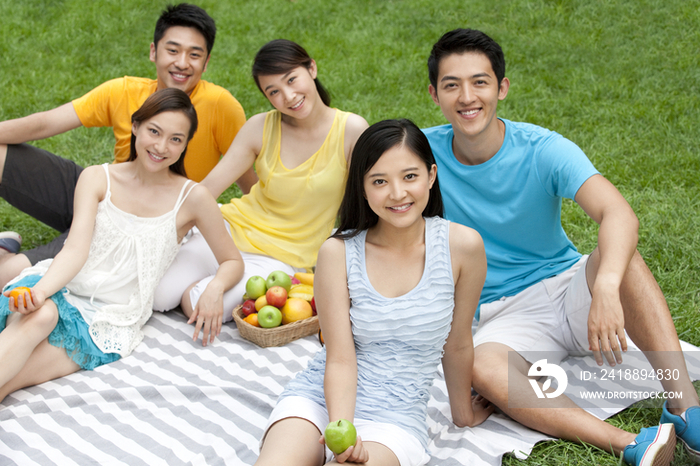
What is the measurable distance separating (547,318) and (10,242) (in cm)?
361

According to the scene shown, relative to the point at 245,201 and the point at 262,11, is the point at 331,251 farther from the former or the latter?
the point at 262,11

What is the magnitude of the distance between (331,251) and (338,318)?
287mm

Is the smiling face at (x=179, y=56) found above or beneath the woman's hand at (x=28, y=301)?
above

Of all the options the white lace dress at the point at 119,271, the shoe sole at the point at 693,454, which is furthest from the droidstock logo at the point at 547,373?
the white lace dress at the point at 119,271

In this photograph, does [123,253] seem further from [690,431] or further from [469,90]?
[690,431]

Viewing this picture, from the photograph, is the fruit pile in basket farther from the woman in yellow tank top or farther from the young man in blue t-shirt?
the young man in blue t-shirt

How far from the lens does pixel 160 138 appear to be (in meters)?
3.56

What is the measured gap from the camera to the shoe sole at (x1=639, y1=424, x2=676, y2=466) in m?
2.49

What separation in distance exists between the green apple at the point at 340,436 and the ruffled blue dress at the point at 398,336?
40cm

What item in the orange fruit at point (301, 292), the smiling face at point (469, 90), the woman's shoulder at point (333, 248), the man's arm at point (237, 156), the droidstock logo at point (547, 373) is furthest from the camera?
the man's arm at point (237, 156)

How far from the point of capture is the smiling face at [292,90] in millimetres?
3777

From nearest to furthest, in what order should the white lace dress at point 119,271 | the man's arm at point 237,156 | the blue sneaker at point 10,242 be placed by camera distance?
the white lace dress at point 119,271 → the man's arm at point 237,156 → the blue sneaker at point 10,242

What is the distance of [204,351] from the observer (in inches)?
149

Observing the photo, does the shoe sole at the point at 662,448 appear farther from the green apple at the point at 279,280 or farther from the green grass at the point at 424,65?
the green grass at the point at 424,65
